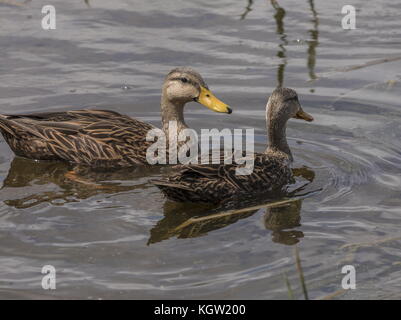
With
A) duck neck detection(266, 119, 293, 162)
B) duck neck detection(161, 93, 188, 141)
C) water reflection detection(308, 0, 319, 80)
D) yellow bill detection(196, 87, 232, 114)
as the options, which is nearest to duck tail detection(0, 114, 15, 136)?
duck neck detection(161, 93, 188, 141)

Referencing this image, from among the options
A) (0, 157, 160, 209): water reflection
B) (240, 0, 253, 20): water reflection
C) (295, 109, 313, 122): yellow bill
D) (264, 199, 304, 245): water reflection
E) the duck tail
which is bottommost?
(264, 199, 304, 245): water reflection

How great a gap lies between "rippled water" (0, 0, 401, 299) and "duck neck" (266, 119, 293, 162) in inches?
13.9

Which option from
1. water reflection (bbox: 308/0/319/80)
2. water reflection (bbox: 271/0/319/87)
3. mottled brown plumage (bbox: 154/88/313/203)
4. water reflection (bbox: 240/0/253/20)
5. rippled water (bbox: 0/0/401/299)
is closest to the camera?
rippled water (bbox: 0/0/401/299)

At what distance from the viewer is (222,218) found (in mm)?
8102

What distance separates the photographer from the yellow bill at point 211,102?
31.7ft

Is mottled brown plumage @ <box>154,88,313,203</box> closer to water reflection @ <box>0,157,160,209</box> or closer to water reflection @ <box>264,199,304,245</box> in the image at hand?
water reflection @ <box>264,199,304,245</box>

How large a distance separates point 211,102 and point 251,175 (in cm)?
151

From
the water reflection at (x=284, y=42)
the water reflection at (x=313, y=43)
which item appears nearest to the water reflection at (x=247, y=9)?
the water reflection at (x=284, y=42)

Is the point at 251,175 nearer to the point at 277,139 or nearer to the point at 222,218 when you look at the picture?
the point at 222,218

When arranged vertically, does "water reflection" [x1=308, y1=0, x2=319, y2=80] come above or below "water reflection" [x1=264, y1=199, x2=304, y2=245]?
above

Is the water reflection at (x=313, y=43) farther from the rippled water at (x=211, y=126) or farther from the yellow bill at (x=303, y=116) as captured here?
the yellow bill at (x=303, y=116)

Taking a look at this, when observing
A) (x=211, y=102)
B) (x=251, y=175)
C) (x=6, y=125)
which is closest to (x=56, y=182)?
(x=6, y=125)

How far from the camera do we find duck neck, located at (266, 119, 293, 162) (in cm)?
923
